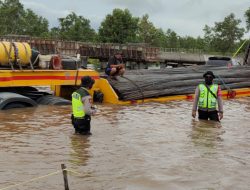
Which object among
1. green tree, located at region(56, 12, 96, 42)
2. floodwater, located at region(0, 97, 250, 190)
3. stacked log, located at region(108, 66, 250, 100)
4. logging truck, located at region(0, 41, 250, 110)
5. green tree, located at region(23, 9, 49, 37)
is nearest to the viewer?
floodwater, located at region(0, 97, 250, 190)

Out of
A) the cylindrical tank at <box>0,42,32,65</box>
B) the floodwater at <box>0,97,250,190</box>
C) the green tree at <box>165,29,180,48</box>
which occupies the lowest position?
the floodwater at <box>0,97,250,190</box>

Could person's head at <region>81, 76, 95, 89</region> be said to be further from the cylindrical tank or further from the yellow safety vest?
the cylindrical tank

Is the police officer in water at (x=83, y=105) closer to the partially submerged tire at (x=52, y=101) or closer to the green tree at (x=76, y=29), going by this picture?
the partially submerged tire at (x=52, y=101)

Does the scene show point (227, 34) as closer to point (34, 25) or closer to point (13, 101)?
point (34, 25)

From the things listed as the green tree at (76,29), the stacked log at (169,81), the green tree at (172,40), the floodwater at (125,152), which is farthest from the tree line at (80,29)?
the floodwater at (125,152)

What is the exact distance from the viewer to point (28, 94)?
12.6m

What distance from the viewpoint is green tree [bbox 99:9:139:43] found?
54375mm

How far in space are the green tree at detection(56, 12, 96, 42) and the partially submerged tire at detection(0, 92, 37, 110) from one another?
166 ft

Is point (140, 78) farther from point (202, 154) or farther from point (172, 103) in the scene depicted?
point (202, 154)

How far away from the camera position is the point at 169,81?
50.6ft

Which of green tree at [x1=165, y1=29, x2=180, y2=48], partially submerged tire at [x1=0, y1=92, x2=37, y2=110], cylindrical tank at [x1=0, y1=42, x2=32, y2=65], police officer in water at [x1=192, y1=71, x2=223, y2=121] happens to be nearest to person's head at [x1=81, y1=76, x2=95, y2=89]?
police officer in water at [x1=192, y1=71, x2=223, y2=121]

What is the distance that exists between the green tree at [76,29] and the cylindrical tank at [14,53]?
5004cm

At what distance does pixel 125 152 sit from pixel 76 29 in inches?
2345

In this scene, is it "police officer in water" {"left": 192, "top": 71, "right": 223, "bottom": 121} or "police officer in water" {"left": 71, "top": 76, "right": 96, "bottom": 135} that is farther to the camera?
"police officer in water" {"left": 192, "top": 71, "right": 223, "bottom": 121}
